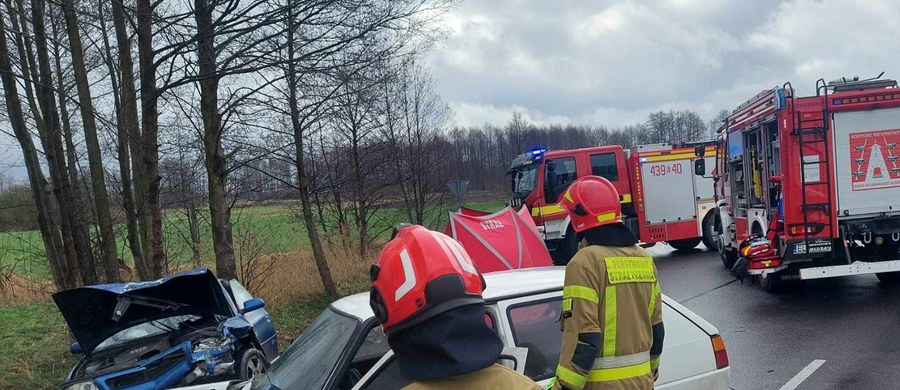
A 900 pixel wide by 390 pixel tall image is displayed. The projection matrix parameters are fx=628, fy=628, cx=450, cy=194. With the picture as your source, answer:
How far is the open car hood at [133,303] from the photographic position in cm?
584

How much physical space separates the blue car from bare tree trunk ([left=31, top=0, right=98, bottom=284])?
6.93 ft

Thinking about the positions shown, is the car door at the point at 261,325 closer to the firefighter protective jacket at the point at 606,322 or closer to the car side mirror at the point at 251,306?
the car side mirror at the point at 251,306

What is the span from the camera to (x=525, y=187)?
15617mm

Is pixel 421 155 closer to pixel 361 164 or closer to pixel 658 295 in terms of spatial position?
pixel 361 164

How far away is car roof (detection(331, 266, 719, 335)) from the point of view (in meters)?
3.38

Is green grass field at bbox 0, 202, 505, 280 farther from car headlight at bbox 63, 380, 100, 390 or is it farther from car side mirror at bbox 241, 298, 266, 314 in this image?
car headlight at bbox 63, 380, 100, 390

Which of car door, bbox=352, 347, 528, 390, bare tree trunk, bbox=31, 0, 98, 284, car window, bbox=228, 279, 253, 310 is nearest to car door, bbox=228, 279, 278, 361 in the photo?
car window, bbox=228, 279, 253, 310

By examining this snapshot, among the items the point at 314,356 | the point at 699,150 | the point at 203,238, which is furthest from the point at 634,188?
the point at 314,356

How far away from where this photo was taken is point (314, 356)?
3.40 meters

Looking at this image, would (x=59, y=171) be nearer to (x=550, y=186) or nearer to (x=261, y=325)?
(x=261, y=325)

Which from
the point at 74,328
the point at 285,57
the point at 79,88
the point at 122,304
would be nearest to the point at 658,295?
the point at 122,304

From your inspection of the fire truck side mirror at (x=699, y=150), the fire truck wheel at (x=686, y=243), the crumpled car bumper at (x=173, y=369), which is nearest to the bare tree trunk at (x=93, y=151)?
the crumpled car bumper at (x=173, y=369)

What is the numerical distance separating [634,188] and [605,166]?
100 cm

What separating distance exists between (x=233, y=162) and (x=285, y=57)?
2.89 metres
